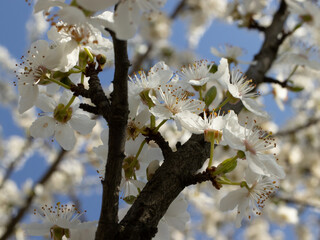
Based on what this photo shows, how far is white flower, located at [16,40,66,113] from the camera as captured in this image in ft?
2.72

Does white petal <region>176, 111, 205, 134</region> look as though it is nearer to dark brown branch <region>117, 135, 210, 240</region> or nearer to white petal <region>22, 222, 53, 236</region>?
dark brown branch <region>117, 135, 210, 240</region>

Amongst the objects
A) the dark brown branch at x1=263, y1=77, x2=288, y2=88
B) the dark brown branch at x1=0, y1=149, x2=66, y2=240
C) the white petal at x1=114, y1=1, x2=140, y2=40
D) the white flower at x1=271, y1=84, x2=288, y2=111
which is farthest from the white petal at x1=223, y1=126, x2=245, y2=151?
the dark brown branch at x1=0, y1=149, x2=66, y2=240

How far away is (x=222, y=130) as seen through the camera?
85cm

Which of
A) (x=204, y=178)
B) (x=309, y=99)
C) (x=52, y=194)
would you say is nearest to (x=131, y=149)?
(x=204, y=178)

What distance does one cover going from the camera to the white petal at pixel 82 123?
1.00m

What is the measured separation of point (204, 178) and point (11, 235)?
3054 mm

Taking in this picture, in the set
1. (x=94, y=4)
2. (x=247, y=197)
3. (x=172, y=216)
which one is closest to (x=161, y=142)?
(x=172, y=216)

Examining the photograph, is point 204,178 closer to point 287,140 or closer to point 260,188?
point 260,188

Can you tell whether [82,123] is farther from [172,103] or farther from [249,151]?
[249,151]

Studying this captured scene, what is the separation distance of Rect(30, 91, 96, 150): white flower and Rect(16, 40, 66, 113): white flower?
0.39ft

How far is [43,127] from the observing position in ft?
3.28

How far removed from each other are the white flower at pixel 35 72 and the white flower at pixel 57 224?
27 cm

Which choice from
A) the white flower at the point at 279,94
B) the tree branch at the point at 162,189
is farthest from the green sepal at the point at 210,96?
the white flower at the point at 279,94

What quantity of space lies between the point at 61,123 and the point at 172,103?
316 millimetres
